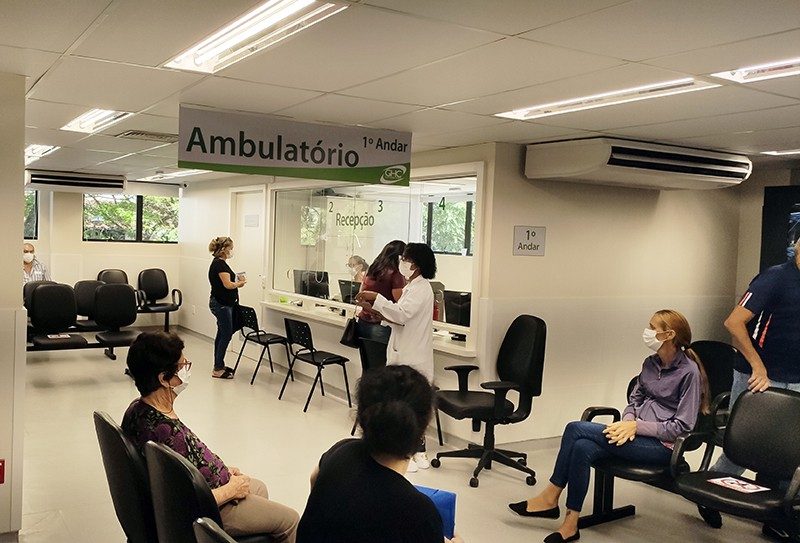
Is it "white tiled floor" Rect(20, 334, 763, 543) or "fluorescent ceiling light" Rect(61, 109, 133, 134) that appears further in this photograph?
"fluorescent ceiling light" Rect(61, 109, 133, 134)

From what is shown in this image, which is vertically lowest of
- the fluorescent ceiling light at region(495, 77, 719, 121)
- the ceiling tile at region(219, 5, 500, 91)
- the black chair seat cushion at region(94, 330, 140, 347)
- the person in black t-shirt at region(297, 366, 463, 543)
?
the black chair seat cushion at region(94, 330, 140, 347)

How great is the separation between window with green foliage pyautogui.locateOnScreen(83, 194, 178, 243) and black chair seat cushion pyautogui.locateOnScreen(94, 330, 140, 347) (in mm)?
3930

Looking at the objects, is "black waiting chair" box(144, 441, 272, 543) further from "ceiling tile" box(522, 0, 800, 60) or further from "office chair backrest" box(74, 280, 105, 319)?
"office chair backrest" box(74, 280, 105, 319)

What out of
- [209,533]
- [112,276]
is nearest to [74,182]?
[112,276]

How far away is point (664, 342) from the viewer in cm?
391

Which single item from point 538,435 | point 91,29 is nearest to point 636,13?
point 91,29

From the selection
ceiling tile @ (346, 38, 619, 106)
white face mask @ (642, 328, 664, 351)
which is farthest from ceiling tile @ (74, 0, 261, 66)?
white face mask @ (642, 328, 664, 351)

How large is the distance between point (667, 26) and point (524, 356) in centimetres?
310

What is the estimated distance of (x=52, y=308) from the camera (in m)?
7.48

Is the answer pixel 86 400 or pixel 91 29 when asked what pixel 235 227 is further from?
pixel 91 29

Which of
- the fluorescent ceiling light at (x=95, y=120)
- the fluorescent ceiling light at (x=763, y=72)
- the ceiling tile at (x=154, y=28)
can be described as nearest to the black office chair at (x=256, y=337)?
the fluorescent ceiling light at (x=95, y=120)

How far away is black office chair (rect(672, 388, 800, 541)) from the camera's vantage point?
130 inches

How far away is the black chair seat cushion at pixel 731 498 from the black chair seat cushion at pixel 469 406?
146 cm

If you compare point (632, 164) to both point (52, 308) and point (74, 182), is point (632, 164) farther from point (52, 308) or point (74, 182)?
point (74, 182)
